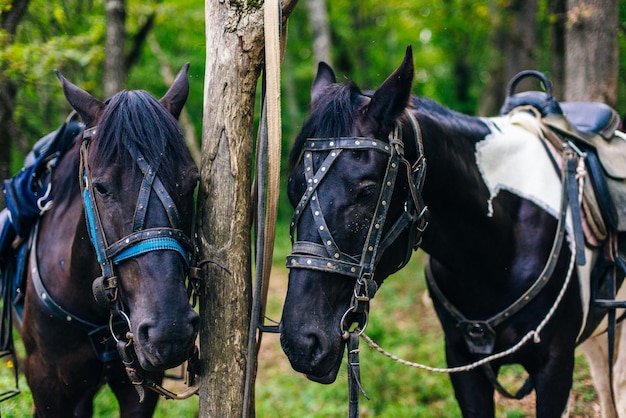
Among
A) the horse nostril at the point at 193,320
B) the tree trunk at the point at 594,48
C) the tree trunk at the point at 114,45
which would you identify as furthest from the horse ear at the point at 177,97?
the tree trunk at the point at 114,45

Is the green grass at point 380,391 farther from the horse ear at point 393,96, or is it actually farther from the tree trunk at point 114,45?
the tree trunk at point 114,45

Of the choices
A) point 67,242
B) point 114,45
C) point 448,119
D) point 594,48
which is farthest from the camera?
point 114,45

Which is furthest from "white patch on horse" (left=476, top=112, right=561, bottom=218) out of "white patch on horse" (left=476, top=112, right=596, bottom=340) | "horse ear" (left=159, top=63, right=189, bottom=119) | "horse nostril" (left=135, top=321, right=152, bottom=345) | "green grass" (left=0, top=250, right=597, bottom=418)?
"horse nostril" (left=135, top=321, right=152, bottom=345)

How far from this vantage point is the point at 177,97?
2.81m

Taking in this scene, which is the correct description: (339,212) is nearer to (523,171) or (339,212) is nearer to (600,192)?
(523,171)

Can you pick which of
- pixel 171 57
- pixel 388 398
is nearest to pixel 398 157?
pixel 388 398

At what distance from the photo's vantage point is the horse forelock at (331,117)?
248cm

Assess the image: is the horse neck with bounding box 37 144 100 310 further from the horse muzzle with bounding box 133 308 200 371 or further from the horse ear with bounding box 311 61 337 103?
the horse ear with bounding box 311 61 337 103

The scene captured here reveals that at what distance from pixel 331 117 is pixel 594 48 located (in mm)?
3716

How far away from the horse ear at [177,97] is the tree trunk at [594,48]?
3.82 m

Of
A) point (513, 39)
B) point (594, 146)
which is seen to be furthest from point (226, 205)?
point (513, 39)

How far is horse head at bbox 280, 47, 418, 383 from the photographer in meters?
2.30

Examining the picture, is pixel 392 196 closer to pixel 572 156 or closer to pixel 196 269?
pixel 196 269

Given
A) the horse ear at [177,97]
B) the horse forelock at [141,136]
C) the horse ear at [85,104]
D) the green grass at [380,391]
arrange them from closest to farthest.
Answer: the horse forelock at [141,136]
the horse ear at [85,104]
the horse ear at [177,97]
the green grass at [380,391]
